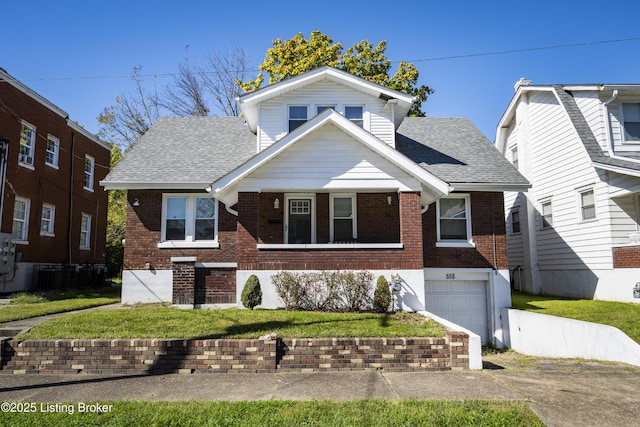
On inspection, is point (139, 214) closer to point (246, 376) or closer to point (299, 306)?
point (299, 306)

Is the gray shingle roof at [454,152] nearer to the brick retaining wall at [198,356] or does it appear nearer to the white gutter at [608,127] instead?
the white gutter at [608,127]

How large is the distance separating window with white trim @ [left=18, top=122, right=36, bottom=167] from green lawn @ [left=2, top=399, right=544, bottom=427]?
16.6m

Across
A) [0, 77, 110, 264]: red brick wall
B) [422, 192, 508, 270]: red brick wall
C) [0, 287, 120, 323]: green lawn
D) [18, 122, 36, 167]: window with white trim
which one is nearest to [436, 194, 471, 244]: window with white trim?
[422, 192, 508, 270]: red brick wall

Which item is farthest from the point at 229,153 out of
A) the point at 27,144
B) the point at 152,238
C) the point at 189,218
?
the point at 27,144

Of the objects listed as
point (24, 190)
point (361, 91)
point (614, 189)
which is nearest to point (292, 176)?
point (361, 91)

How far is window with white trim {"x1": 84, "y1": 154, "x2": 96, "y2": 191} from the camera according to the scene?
2361cm

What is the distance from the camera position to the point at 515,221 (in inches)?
798

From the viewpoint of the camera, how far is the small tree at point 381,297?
424 inches

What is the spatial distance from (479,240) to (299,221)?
234 inches

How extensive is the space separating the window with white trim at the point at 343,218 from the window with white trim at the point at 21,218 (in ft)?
43.3

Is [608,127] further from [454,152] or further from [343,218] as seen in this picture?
[343,218]

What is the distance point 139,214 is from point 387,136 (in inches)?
336

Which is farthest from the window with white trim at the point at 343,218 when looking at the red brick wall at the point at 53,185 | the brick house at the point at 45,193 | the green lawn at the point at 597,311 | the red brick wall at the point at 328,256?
the red brick wall at the point at 53,185

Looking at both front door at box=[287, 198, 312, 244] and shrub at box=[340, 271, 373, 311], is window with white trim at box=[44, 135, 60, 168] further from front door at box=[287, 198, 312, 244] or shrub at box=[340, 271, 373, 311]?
shrub at box=[340, 271, 373, 311]
